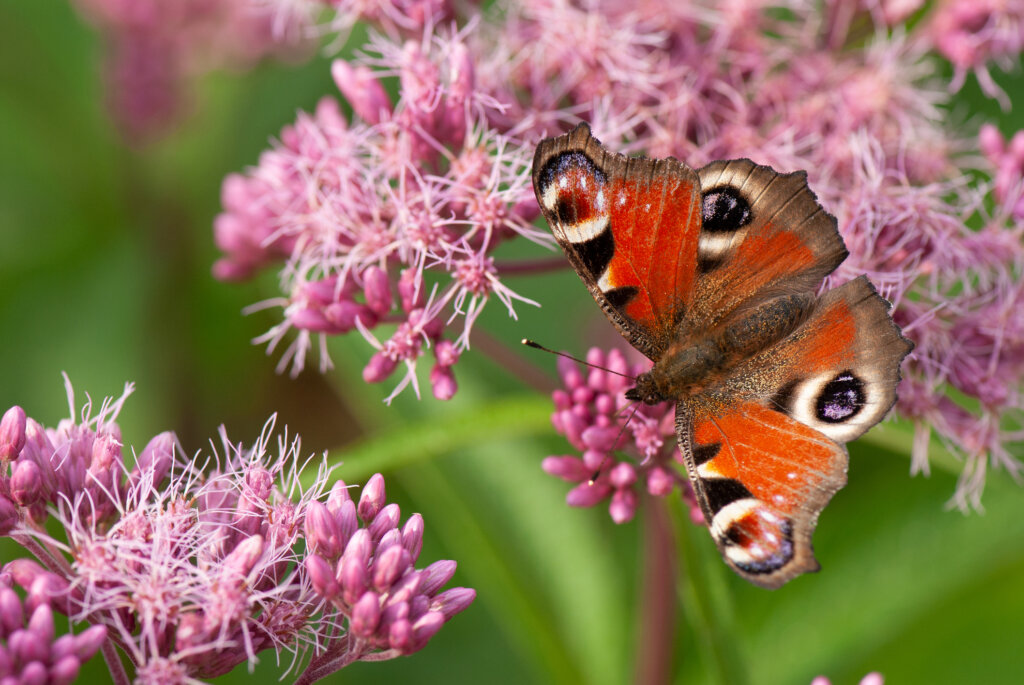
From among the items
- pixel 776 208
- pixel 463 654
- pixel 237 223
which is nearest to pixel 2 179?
pixel 237 223

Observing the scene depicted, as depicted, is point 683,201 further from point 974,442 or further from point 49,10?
point 49,10

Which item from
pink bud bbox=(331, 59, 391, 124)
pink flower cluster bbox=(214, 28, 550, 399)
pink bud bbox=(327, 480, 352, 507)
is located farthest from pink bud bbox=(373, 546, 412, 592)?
pink bud bbox=(331, 59, 391, 124)

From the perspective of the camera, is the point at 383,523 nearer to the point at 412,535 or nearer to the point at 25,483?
the point at 412,535

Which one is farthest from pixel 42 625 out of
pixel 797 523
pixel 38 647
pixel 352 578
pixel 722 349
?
pixel 722 349

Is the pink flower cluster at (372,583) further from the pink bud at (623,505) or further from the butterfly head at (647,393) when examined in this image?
the butterfly head at (647,393)

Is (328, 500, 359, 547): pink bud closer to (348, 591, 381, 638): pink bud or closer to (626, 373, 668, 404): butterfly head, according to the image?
(348, 591, 381, 638): pink bud

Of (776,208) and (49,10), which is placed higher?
(49,10)
